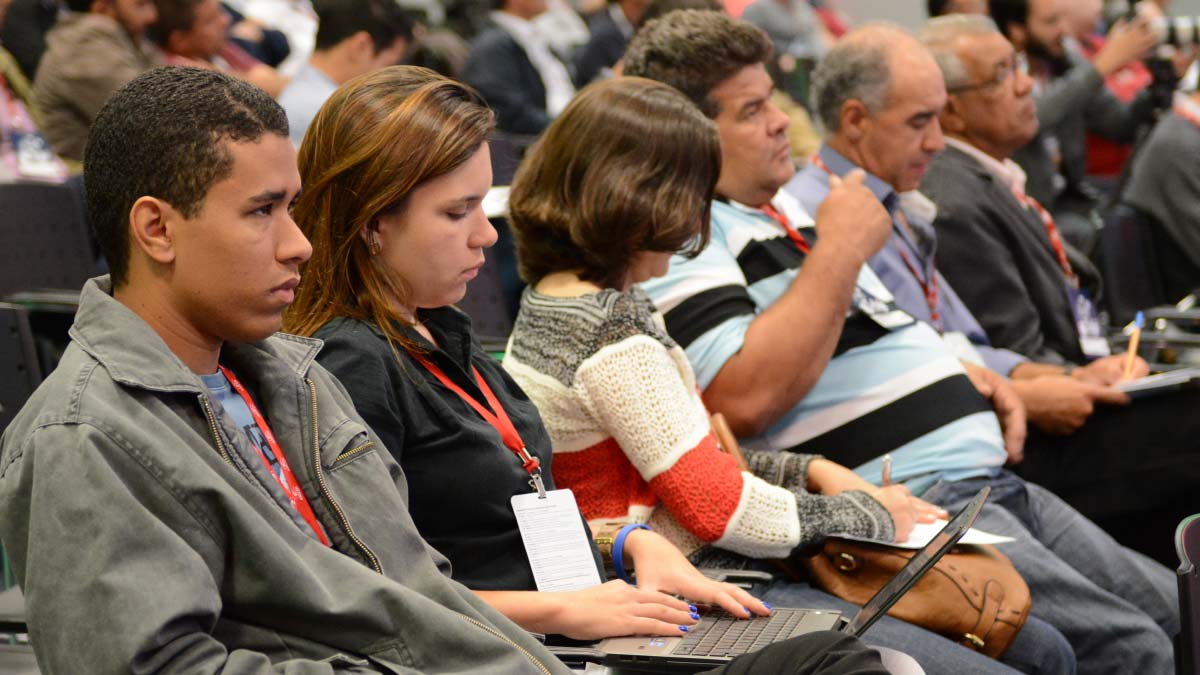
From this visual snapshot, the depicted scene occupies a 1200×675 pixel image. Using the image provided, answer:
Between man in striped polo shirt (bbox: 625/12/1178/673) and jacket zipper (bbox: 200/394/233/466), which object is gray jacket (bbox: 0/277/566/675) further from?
man in striped polo shirt (bbox: 625/12/1178/673)

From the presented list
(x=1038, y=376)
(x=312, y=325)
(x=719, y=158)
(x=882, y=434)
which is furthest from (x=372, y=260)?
(x=1038, y=376)

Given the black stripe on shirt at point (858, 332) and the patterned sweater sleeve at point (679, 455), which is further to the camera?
the black stripe on shirt at point (858, 332)

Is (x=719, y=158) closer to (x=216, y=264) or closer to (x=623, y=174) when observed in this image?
(x=623, y=174)

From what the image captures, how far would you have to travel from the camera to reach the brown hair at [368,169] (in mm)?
1778

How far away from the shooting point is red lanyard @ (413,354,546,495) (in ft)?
6.07

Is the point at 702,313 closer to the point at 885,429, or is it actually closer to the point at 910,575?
the point at 885,429

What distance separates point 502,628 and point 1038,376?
2165mm

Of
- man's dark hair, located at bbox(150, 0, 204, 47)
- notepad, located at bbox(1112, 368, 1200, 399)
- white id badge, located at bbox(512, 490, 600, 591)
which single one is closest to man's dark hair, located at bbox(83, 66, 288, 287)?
white id badge, located at bbox(512, 490, 600, 591)

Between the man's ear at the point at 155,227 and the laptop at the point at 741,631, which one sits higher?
the man's ear at the point at 155,227

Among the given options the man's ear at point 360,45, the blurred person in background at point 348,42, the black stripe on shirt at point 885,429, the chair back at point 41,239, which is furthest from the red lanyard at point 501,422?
the man's ear at point 360,45

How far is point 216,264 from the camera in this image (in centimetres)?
136

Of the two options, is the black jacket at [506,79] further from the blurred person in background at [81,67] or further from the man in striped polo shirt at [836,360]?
the man in striped polo shirt at [836,360]

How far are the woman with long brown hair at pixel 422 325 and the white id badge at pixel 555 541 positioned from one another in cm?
1

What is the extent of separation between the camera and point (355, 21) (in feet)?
15.6
